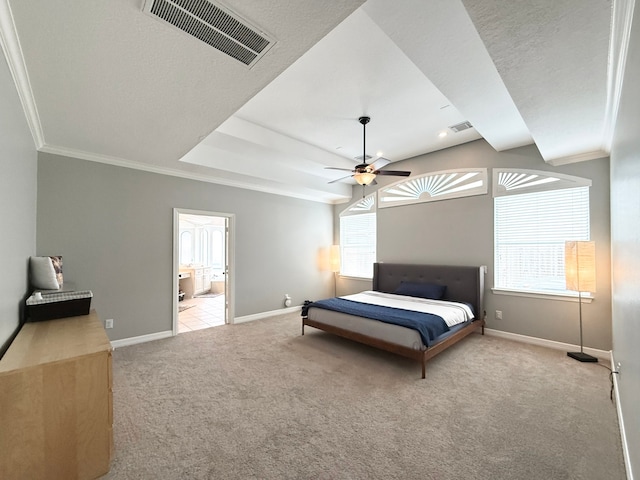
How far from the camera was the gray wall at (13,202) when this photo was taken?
176cm

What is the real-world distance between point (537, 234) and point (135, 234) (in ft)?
19.2

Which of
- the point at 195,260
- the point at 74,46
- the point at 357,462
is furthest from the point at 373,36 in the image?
the point at 195,260

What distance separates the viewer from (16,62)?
1.81 m

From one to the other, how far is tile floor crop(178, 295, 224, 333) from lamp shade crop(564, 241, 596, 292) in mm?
5350

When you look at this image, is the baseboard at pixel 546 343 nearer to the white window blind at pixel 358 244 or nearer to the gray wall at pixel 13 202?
the white window blind at pixel 358 244

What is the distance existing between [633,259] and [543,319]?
114 inches

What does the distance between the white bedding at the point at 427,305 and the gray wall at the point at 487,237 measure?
795 millimetres

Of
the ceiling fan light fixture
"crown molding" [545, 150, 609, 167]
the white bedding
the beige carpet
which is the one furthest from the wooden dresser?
"crown molding" [545, 150, 609, 167]

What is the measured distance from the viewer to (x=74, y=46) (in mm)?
1688

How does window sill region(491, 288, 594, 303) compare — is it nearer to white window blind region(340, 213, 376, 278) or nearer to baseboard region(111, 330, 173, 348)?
white window blind region(340, 213, 376, 278)

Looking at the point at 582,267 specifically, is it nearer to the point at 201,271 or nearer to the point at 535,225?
the point at 535,225

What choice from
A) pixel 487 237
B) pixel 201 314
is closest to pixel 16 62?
pixel 201 314

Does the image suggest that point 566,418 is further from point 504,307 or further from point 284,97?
point 284,97

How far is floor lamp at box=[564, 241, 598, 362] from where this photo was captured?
3.24 m
